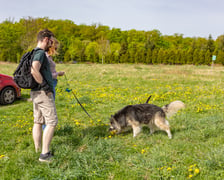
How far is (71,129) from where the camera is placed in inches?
186

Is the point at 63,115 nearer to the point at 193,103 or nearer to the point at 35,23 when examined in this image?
the point at 193,103

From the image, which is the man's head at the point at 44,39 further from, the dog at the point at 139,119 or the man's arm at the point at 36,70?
the dog at the point at 139,119

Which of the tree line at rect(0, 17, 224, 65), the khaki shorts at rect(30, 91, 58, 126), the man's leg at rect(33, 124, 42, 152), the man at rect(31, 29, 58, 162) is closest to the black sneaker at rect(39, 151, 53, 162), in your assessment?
the man at rect(31, 29, 58, 162)

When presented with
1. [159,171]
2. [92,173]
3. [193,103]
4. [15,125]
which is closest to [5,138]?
[15,125]

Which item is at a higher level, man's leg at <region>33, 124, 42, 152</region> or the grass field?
man's leg at <region>33, 124, 42, 152</region>

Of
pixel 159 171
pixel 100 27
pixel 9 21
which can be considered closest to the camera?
pixel 159 171

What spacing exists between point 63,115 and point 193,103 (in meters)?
4.98

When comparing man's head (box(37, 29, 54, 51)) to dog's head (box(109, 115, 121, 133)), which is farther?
dog's head (box(109, 115, 121, 133))

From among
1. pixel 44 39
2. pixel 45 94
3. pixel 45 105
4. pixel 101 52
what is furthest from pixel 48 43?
pixel 101 52

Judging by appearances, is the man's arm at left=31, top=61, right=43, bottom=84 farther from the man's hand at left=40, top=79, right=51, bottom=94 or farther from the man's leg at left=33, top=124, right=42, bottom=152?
the man's leg at left=33, top=124, right=42, bottom=152

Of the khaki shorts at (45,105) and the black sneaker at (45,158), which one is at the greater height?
the khaki shorts at (45,105)

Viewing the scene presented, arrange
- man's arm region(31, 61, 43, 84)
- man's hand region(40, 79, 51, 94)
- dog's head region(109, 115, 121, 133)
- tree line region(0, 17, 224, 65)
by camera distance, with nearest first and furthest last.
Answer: man's arm region(31, 61, 43, 84) < man's hand region(40, 79, 51, 94) < dog's head region(109, 115, 121, 133) < tree line region(0, 17, 224, 65)

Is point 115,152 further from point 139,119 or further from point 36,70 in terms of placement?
point 36,70

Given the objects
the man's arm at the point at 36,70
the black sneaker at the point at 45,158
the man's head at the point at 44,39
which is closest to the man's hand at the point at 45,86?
the man's arm at the point at 36,70
